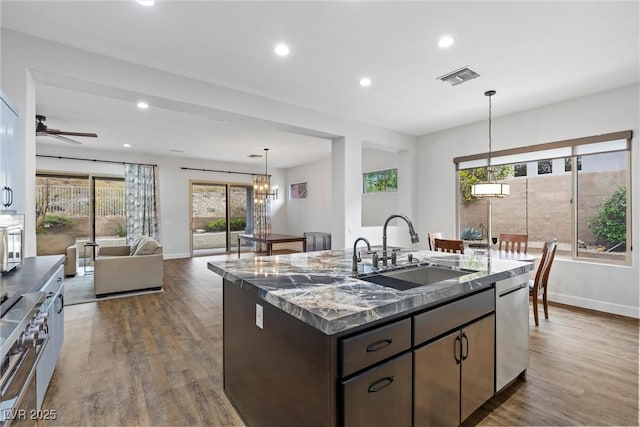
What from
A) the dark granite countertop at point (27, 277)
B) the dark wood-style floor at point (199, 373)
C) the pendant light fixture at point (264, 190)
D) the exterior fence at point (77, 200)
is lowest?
the dark wood-style floor at point (199, 373)

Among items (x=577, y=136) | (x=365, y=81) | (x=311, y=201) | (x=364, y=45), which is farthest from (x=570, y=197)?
(x=311, y=201)

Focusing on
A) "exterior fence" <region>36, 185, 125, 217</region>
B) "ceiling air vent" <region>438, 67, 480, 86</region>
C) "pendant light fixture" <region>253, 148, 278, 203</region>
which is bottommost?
"exterior fence" <region>36, 185, 125, 217</region>

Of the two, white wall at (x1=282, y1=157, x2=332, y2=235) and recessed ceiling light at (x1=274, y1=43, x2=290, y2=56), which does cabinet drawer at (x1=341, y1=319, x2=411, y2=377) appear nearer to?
recessed ceiling light at (x1=274, y1=43, x2=290, y2=56)

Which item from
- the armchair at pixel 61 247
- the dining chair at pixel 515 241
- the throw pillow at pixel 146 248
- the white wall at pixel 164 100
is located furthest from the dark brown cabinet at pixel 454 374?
the armchair at pixel 61 247

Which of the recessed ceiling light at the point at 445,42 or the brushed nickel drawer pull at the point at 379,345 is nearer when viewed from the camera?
the brushed nickel drawer pull at the point at 379,345

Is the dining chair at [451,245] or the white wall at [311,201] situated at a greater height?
the white wall at [311,201]

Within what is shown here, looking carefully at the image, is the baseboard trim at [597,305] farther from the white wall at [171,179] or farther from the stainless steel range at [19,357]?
the white wall at [171,179]

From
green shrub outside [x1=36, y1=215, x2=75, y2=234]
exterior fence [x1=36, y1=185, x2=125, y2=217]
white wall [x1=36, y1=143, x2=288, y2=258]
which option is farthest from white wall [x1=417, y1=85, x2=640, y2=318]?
green shrub outside [x1=36, y1=215, x2=75, y2=234]

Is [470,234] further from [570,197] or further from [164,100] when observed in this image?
[164,100]

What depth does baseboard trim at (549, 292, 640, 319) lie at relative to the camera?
12.0 feet

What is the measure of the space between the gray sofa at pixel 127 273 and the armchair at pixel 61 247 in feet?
5.59

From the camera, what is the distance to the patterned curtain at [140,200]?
299 inches

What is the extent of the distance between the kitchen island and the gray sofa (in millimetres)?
3446

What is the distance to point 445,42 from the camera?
2.71 metres
